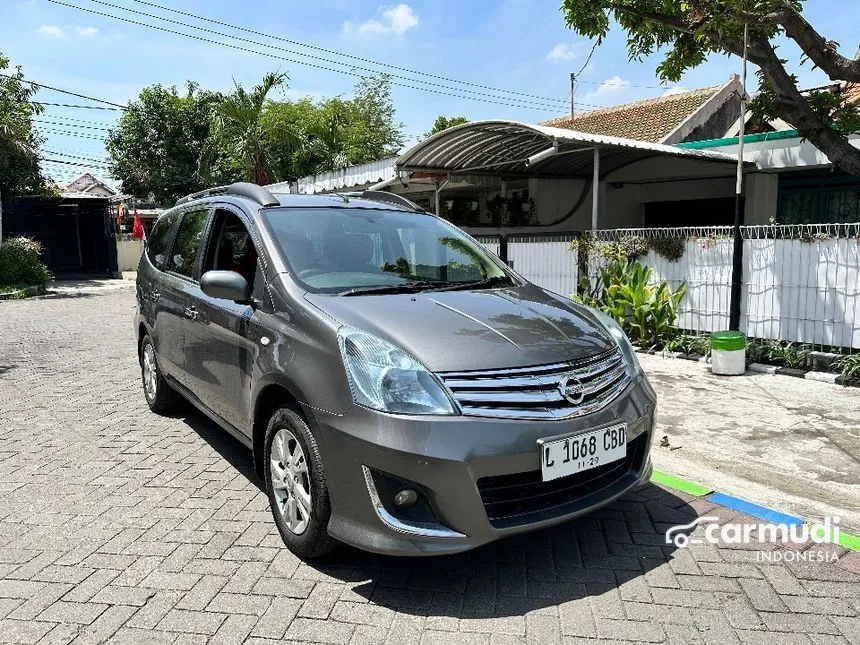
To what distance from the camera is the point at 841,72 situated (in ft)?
25.2

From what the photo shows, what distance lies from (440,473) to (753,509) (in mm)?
2095

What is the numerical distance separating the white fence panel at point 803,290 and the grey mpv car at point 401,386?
13.9 ft

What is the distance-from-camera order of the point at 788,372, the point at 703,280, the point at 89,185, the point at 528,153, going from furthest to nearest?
the point at 89,185
the point at 528,153
the point at 703,280
the point at 788,372

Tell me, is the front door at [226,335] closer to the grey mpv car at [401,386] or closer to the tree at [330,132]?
the grey mpv car at [401,386]

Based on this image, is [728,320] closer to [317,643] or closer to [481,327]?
[481,327]

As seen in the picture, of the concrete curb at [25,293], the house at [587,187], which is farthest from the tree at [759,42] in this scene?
the concrete curb at [25,293]

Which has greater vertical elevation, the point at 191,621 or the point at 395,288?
the point at 395,288

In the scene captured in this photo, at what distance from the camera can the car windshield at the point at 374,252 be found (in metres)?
3.58

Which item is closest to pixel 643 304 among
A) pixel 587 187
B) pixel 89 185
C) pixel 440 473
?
pixel 440 473

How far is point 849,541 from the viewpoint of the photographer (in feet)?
11.0

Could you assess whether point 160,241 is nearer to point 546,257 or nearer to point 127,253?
point 546,257

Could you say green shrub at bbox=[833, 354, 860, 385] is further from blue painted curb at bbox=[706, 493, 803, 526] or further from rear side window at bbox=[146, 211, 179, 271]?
rear side window at bbox=[146, 211, 179, 271]

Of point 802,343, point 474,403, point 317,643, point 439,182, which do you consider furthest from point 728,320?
point 439,182

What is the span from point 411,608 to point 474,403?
907mm
